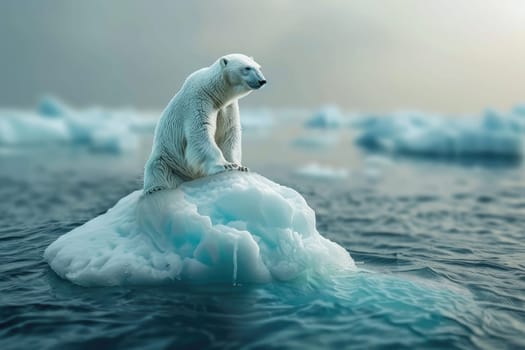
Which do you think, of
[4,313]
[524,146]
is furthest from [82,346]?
[524,146]

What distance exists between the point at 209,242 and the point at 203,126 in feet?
3.63

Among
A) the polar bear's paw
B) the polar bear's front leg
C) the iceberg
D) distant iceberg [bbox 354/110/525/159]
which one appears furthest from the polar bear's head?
distant iceberg [bbox 354/110/525/159]

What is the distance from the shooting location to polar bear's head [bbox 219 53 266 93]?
13.9ft

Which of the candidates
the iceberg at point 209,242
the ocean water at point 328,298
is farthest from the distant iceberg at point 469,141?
the iceberg at point 209,242

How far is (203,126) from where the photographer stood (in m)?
4.41

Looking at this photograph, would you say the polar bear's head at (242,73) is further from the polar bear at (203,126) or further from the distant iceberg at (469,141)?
the distant iceberg at (469,141)

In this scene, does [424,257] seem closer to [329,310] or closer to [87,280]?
[329,310]

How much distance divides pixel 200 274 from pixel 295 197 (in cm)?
122

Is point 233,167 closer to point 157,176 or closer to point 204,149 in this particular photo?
point 204,149

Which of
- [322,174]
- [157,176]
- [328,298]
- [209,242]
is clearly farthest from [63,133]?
[328,298]

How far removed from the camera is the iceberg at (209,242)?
162 inches

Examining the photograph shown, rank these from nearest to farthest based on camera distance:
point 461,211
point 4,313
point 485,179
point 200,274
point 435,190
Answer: point 4,313 → point 200,274 → point 461,211 → point 435,190 → point 485,179

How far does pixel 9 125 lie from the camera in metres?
24.5

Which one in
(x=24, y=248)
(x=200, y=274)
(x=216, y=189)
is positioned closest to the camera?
(x=200, y=274)
